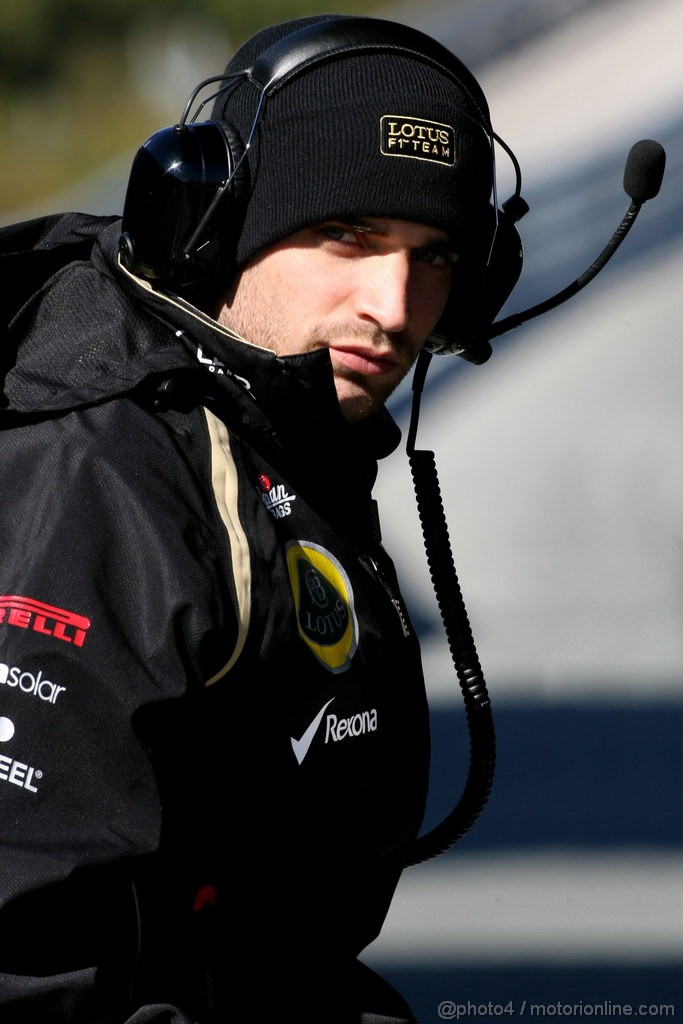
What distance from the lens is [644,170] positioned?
4.36 ft

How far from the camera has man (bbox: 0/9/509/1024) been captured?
0.86 metres

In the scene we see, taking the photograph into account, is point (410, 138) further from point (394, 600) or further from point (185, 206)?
point (394, 600)

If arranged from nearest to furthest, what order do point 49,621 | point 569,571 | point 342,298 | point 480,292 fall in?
point 49,621 < point 342,298 < point 480,292 < point 569,571

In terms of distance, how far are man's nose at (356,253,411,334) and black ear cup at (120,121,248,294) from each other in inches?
4.7

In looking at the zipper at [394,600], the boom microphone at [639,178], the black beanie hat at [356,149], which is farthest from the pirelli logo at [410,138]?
the zipper at [394,600]

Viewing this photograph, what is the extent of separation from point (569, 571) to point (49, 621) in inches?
49.0

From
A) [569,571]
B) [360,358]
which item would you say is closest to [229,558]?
[360,358]

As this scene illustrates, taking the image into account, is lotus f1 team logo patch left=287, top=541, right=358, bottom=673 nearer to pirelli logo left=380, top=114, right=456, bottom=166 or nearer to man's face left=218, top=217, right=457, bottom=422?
man's face left=218, top=217, right=457, bottom=422

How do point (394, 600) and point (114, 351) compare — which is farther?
point (394, 600)

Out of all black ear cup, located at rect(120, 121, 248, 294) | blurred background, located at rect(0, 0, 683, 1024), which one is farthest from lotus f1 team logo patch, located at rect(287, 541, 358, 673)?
blurred background, located at rect(0, 0, 683, 1024)

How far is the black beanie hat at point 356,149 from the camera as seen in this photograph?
1108mm

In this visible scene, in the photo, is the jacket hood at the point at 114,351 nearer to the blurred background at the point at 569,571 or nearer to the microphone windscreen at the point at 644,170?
the microphone windscreen at the point at 644,170

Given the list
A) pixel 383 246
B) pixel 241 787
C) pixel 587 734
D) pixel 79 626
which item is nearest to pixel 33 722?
pixel 79 626

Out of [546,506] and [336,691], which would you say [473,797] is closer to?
[336,691]
